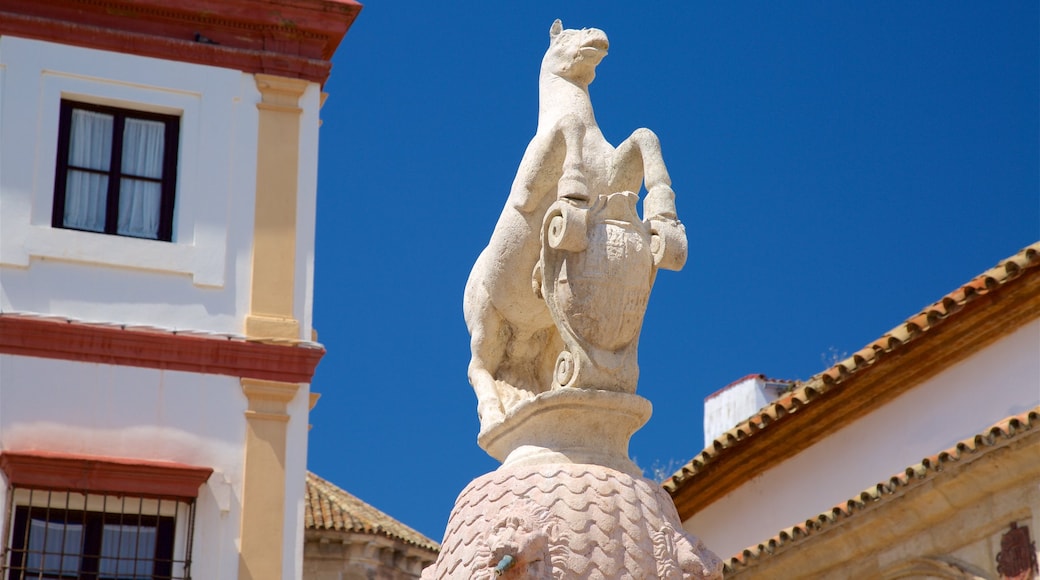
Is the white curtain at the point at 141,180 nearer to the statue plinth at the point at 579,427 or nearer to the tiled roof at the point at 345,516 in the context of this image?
the tiled roof at the point at 345,516

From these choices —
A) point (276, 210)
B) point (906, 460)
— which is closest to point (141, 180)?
point (276, 210)

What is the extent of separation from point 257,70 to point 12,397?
138 inches

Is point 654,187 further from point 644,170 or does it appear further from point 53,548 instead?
point 53,548

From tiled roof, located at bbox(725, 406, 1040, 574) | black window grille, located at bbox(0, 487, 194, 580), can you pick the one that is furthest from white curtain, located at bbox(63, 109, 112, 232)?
tiled roof, located at bbox(725, 406, 1040, 574)

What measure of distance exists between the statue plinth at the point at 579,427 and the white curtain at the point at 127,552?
26.4ft

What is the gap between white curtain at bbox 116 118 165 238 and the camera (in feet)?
48.8

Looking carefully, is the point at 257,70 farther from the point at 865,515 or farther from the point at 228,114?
the point at 865,515

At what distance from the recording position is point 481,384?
652 cm

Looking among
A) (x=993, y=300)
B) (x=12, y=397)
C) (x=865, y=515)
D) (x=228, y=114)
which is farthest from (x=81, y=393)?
(x=993, y=300)

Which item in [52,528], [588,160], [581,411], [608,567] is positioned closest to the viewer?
[608,567]

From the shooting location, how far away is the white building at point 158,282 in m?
13.6

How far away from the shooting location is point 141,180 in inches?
591

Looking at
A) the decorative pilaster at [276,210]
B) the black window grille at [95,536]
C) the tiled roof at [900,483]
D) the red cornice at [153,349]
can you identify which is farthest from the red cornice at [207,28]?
the tiled roof at [900,483]

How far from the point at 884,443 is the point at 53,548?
263 inches
